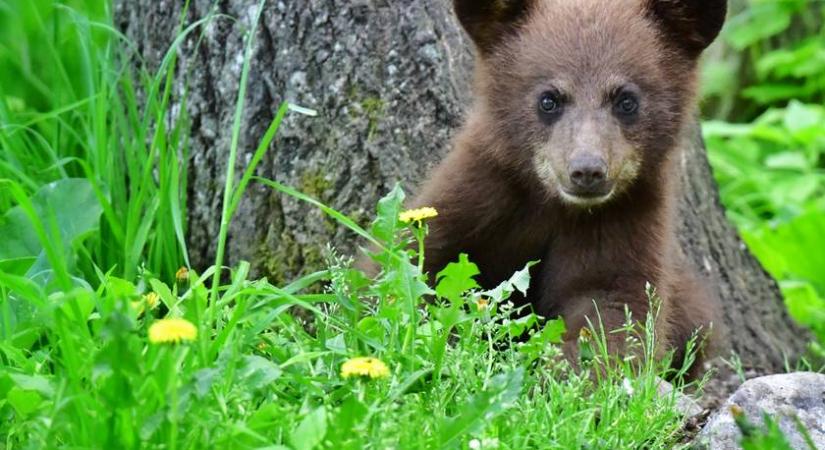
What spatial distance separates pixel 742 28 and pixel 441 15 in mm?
5640

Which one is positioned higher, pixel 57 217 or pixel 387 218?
pixel 387 218

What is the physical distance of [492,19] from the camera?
490 cm

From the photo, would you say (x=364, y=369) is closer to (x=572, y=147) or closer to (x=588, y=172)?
(x=588, y=172)

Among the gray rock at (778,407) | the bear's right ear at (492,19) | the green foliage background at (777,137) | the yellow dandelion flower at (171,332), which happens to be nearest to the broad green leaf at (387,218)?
the yellow dandelion flower at (171,332)

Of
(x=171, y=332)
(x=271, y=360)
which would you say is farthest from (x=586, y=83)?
(x=171, y=332)

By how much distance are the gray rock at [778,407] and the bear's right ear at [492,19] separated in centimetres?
171

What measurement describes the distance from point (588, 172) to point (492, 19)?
0.84 meters

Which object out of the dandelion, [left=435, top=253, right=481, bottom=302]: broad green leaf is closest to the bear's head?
the dandelion

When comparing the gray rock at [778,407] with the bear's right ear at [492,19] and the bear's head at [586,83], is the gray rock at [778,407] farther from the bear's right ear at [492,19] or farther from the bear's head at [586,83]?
the bear's right ear at [492,19]

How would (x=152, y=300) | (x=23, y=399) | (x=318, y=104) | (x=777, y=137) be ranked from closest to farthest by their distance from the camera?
(x=23, y=399) → (x=152, y=300) → (x=318, y=104) → (x=777, y=137)

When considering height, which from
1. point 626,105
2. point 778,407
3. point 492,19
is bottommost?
point 778,407

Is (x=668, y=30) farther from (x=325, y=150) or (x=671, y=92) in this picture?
(x=325, y=150)

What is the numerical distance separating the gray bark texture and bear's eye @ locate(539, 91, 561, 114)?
775 mm

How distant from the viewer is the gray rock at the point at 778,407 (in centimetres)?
372
